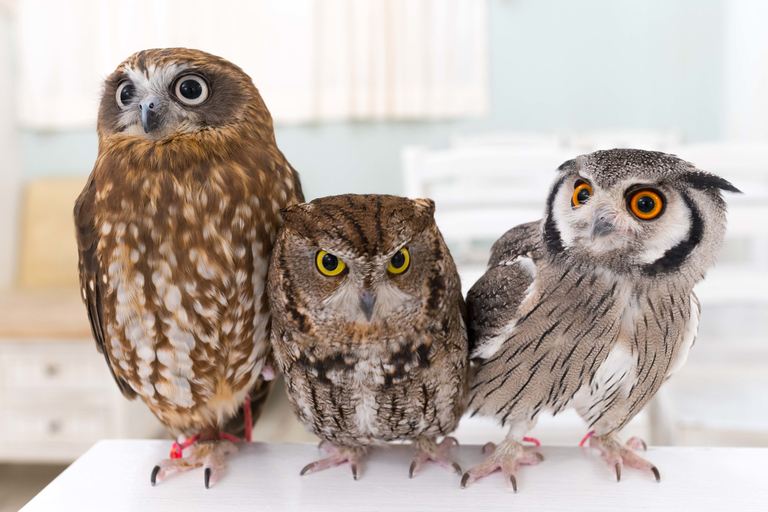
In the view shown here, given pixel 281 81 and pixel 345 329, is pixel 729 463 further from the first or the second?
pixel 281 81

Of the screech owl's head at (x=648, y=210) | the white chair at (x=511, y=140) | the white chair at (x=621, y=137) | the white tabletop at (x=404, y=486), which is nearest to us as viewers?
the screech owl's head at (x=648, y=210)

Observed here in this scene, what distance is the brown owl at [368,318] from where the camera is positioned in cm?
48

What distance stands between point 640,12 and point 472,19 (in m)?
0.95

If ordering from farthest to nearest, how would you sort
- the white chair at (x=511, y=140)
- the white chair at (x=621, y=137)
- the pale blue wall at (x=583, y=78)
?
the pale blue wall at (x=583, y=78)
the white chair at (x=621, y=137)
the white chair at (x=511, y=140)

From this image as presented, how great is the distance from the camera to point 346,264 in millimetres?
481

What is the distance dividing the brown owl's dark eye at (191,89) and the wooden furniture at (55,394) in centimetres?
180

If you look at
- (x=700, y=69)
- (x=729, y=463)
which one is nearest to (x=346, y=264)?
(x=729, y=463)

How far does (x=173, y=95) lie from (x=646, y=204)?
422 mm

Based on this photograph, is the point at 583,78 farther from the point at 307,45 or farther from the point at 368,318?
the point at 368,318

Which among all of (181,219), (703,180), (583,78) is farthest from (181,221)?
(583,78)

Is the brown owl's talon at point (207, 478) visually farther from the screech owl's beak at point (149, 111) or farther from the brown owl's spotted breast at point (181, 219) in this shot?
the screech owl's beak at point (149, 111)

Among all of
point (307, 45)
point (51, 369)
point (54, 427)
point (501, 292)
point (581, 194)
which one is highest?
point (307, 45)

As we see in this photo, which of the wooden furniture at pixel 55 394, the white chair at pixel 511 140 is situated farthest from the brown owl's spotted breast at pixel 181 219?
the white chair at pixel 511 140

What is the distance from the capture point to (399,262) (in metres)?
0.49
